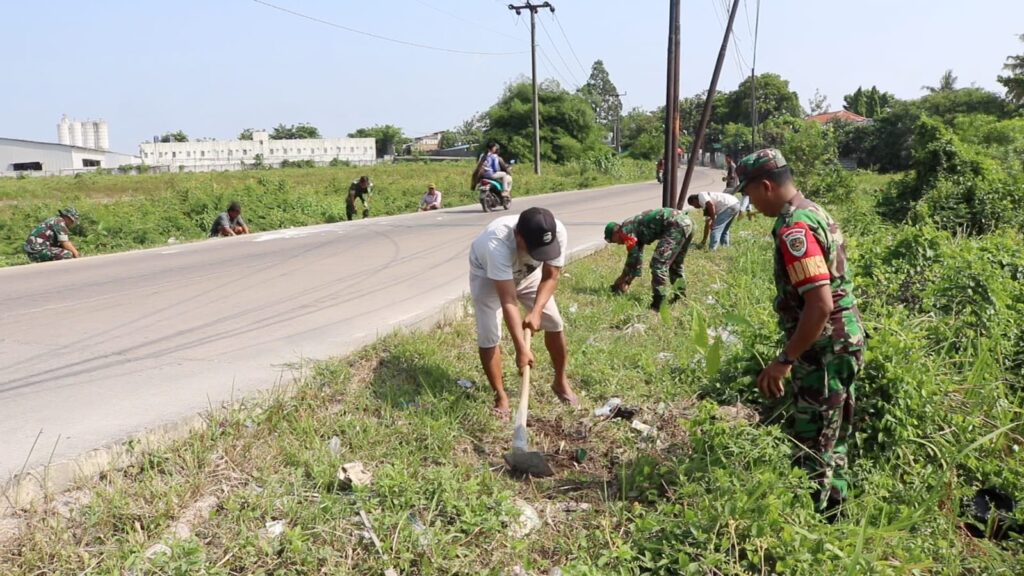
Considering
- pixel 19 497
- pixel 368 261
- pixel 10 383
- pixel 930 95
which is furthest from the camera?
pixel 930 95

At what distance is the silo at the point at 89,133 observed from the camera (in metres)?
98.1

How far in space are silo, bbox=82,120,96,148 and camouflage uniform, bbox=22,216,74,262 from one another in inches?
3959

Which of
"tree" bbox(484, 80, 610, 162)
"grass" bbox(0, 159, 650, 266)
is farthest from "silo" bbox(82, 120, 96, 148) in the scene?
"grass" bbox(0, 159, 650, 266)

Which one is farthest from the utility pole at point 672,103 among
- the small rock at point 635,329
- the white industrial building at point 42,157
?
the white industrial building at point 42,157

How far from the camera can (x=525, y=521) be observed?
3248mm

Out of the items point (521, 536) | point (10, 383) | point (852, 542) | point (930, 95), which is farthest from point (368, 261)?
point (930, 95)

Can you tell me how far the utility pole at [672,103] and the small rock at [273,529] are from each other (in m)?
10.2

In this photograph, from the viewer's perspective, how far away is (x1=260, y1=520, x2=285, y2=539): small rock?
2947mm

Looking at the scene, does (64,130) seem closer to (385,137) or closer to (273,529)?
(385,137)

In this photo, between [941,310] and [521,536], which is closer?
[521,536]

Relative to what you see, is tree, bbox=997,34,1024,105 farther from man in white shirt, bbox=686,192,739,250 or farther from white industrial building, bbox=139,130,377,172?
white industrial building, bbox=139,130,377,172

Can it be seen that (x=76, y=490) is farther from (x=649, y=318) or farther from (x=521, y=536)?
(x=649, y=318)

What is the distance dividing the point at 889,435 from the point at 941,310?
2702mm

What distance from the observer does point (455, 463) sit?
12.3 feet
